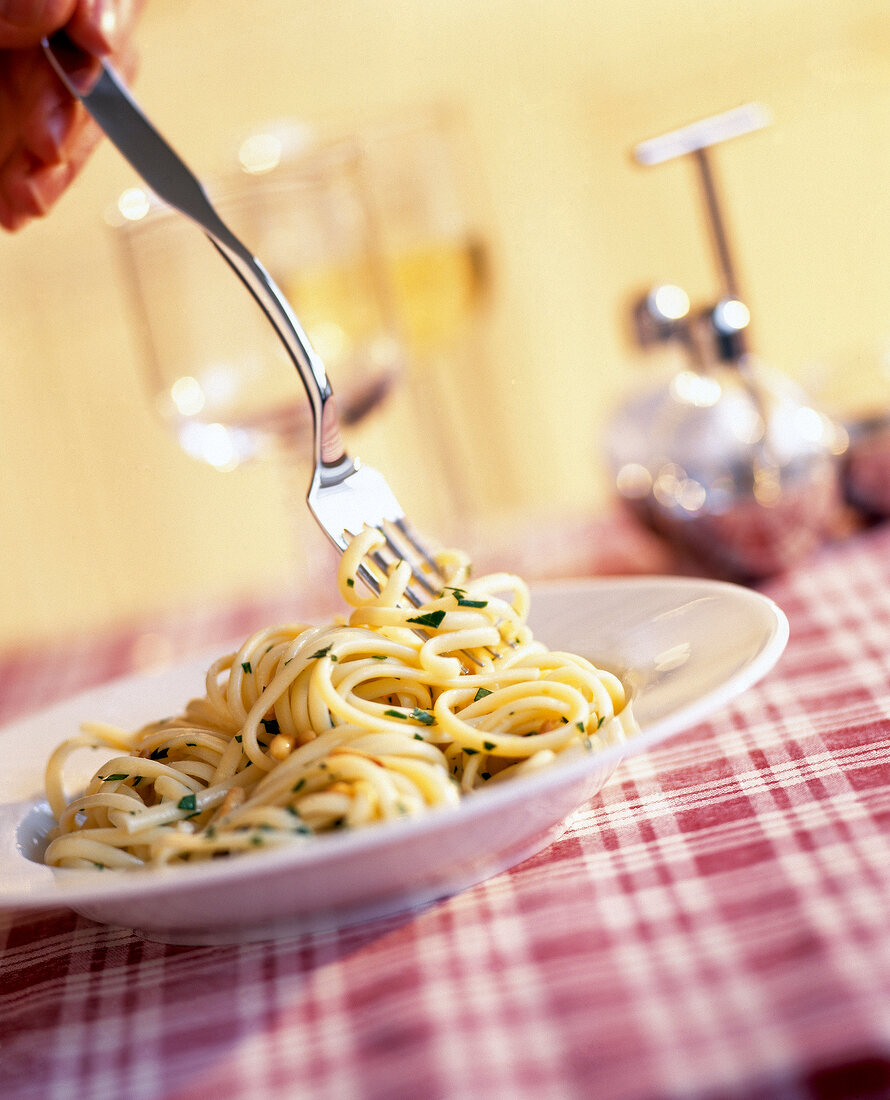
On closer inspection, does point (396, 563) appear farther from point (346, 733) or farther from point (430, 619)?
point (346, 733)

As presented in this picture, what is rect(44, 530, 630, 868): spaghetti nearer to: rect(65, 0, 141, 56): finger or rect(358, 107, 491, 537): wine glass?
rect(65, 0, 141, 56): finger

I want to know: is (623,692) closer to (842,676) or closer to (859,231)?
(842,676)

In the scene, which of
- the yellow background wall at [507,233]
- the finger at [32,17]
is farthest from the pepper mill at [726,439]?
the yellow background wall at [507,233]

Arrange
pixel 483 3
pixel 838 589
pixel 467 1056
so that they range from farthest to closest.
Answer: pixel 483 3 → pixel 838 589 → pixel 467 1056

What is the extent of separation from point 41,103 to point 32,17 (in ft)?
0.38

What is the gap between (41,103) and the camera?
0.96 metres

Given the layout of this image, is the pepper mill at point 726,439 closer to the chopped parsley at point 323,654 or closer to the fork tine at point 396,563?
the fork tine at point 396,563

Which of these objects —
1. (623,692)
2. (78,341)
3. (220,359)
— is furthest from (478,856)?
(78,341)

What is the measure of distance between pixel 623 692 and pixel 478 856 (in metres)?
0.22

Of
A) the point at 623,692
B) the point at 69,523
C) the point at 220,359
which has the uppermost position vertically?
the point at 220,359

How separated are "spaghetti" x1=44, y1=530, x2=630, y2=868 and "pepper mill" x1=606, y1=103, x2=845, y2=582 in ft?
1.42

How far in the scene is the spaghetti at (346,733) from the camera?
0.60 metres

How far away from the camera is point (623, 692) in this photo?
76 centimetres

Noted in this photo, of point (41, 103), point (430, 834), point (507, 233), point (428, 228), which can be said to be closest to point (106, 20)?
point (41, 103)
